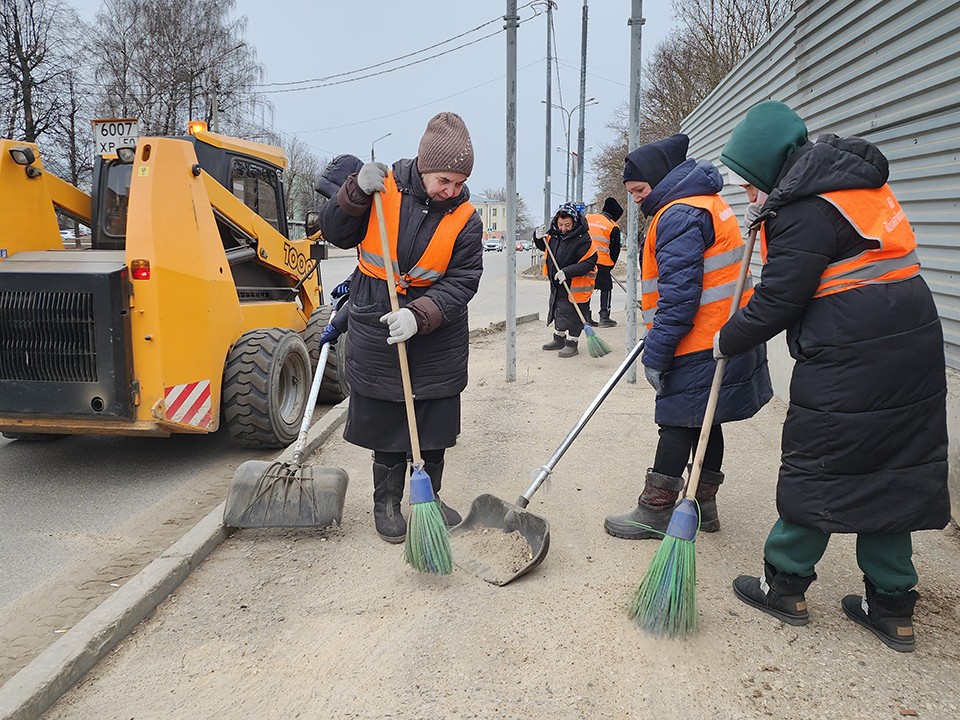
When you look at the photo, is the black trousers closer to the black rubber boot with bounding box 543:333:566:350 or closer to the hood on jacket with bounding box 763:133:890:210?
the hood on jacket with bounding box 763:133:890:210

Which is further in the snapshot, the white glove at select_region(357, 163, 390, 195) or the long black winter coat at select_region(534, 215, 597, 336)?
Result: the long black winter coat at select_region(534, 215, 597, 336)

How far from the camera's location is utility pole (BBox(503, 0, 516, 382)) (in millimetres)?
6938

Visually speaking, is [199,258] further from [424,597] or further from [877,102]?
[877,102]

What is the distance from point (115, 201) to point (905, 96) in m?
5.44

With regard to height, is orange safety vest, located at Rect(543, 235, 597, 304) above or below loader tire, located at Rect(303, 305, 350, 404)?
above

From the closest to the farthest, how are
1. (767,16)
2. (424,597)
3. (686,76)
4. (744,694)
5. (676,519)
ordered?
(744,694), (676,519), (424,597), (767,16), (686,76)

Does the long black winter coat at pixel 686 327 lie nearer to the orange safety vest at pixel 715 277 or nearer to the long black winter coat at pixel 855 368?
the orange safety vest at pixel 715 277

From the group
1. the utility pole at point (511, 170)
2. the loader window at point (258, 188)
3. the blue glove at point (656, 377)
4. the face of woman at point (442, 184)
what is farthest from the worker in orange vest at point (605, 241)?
the face of woman at point (442, 184)

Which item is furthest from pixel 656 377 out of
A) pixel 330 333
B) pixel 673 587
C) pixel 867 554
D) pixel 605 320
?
pixel 605 320

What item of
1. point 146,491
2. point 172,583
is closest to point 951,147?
point 172,583

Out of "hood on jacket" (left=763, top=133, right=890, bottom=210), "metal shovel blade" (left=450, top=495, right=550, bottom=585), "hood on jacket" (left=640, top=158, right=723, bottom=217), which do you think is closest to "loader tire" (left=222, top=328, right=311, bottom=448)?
"metal shovel blade" (left=450, top=495, right=550, bottom=585)

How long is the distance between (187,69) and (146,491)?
96.6 ft

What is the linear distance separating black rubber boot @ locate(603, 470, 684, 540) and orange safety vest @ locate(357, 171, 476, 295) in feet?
4.83

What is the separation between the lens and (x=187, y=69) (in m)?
29.6
